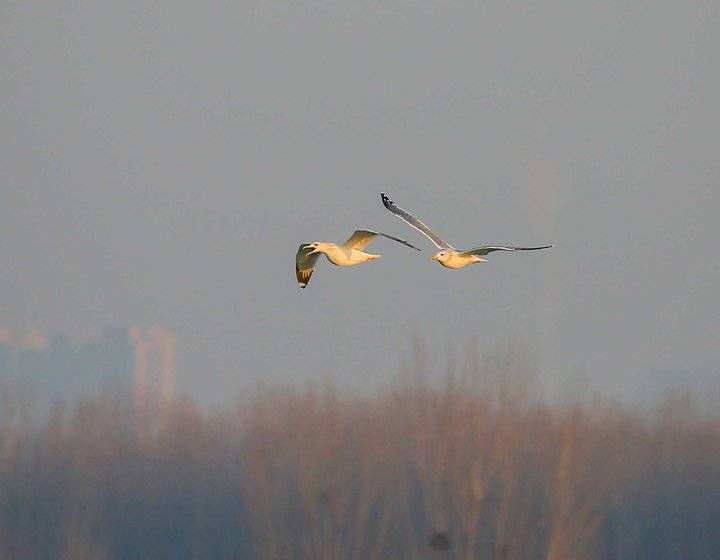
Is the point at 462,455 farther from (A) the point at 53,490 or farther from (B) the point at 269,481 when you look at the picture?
(A) the point at 53,490

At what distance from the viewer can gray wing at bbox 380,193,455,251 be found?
29.0ft

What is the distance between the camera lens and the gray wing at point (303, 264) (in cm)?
870

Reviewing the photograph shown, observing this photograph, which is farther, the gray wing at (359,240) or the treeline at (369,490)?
the treeline at (369,490)

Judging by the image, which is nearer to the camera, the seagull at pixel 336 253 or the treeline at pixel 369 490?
the seagull at pixel 336 253

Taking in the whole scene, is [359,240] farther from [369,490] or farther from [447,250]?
[369,490]

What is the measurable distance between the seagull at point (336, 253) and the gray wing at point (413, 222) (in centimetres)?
37

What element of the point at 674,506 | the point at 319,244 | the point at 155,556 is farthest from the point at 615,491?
the point at 319,244

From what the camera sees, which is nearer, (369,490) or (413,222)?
(413,222)

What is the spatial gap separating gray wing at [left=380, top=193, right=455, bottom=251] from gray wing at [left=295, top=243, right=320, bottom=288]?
541 mm

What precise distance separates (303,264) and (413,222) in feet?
2.19

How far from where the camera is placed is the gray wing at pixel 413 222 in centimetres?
884

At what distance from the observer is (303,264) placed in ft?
28.8

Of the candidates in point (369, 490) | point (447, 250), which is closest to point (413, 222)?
point (447, 250)

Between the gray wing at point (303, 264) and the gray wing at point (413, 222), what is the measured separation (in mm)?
541
